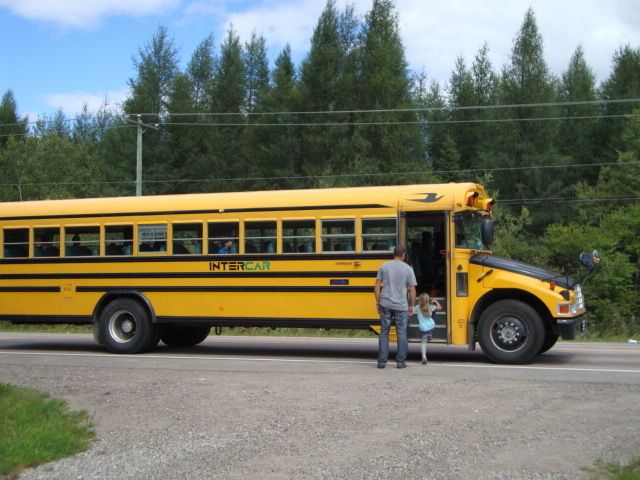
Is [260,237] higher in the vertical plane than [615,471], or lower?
higher

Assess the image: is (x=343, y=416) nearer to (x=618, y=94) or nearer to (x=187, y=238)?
(x=187, y=238)

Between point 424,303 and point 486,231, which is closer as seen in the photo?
point 424,303

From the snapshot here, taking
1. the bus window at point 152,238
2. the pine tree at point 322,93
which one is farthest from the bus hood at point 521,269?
the pine tree at point 322,93

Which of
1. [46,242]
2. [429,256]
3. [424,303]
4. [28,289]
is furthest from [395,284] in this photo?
[28,289]

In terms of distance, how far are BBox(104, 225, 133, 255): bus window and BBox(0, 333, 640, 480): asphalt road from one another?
7.24 feet

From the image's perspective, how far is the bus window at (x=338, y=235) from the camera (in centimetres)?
1202

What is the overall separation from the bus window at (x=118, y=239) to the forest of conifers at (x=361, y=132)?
85.6ft

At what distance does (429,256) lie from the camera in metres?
12.1

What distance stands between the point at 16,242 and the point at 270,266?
16.8 feet

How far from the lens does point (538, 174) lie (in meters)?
47.4

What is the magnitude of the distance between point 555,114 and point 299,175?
17.4 meters

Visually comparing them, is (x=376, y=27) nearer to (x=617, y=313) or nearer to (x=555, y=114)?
(x=555, y=114)

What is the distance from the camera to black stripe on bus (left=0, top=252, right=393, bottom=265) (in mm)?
11953

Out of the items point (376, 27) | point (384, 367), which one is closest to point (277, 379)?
point (384, 367)
